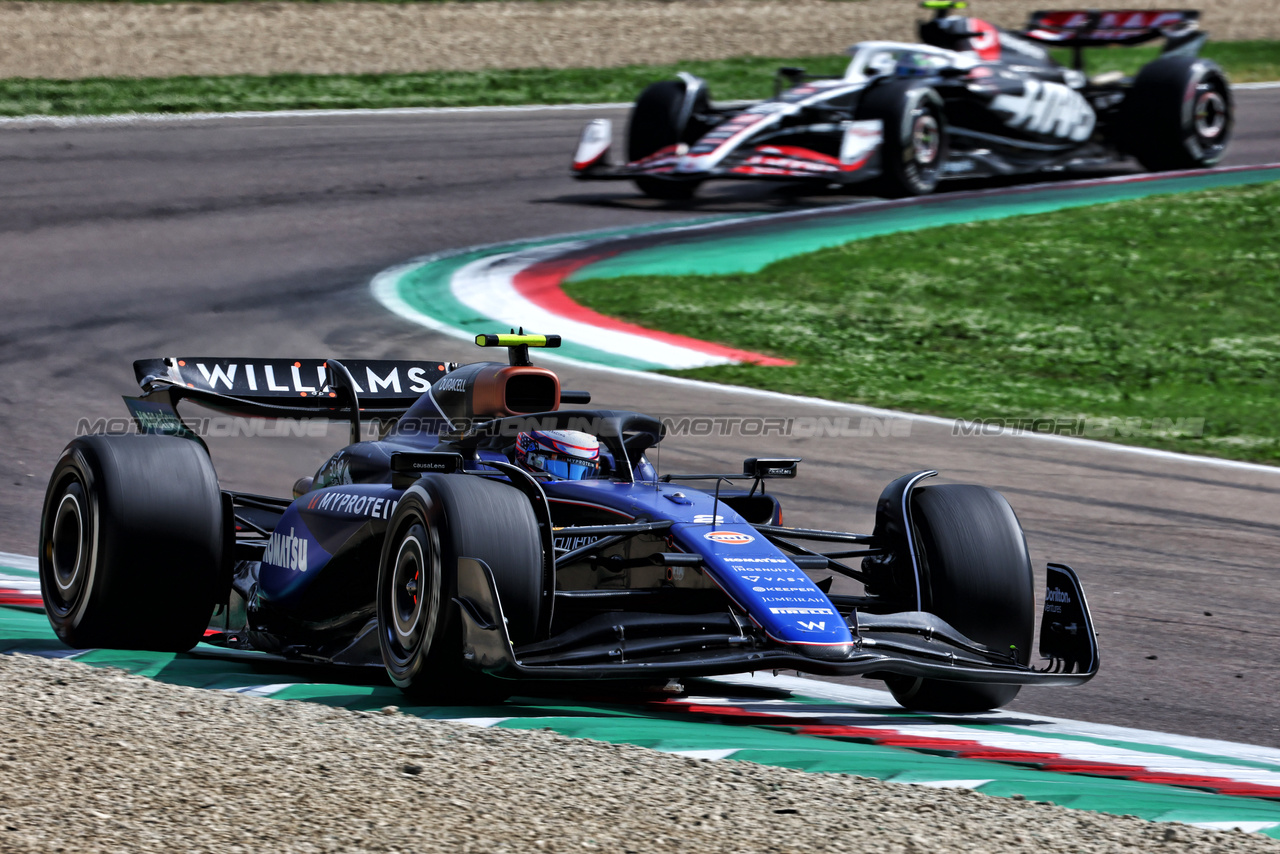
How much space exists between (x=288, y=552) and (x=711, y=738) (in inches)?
88.9

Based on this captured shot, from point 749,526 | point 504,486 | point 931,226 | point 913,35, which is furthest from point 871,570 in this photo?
point 913,35

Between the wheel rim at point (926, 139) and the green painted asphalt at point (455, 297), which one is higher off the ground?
the wheel rim at point (926, 139)

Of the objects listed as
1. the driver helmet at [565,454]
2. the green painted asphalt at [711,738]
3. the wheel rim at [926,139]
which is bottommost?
the green painted asphalt at [711,738]

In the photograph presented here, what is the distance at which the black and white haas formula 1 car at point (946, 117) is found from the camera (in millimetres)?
17812

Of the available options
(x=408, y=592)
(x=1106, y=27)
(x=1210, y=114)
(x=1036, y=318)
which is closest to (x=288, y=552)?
(x=408, y=592)

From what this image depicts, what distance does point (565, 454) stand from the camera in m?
6.68

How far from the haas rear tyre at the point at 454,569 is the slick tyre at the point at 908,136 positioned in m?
12.8

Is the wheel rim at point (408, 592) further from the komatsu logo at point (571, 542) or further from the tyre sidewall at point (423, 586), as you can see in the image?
the komatsu logo at point (571, 542)

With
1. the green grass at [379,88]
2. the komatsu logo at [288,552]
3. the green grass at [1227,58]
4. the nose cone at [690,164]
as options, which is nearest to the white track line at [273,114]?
the green grass at [379,88]

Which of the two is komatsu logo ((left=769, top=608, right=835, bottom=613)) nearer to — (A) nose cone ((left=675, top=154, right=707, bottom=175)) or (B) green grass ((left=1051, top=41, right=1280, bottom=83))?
(A) nose cone ((left=675, top=154, right=707, bottom=175))

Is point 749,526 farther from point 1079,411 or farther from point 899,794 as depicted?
point 1079,411

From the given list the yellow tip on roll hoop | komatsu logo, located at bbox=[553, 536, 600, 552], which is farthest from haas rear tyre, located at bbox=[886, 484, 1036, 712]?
the yellow tip on roll hoop

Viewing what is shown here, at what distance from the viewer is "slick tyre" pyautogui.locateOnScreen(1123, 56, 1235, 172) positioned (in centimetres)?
2033

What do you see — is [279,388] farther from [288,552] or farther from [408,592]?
[408,592]
